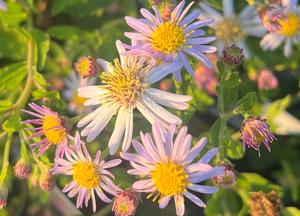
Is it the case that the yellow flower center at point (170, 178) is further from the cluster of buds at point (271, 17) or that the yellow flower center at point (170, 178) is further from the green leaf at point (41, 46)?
the green leaf at point (41, 46)

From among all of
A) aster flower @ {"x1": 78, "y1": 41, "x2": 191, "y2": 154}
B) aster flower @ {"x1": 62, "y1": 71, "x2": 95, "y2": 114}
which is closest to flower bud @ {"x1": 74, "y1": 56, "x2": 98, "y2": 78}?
aster flower @ {"x1": 78, "y1": 41, "x2": 191, "y2": 154}

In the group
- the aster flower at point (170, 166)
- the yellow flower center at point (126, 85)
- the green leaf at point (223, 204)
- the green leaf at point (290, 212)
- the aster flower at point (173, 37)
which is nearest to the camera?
the aster flower at point (170, 166)

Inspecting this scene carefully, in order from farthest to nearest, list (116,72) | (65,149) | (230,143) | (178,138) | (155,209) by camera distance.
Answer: (155,209) < (230,143) < (116,72) < (65,149) < (178,138)

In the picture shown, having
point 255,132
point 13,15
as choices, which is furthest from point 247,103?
point 13,15

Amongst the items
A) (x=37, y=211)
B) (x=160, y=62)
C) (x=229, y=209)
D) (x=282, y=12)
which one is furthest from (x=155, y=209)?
(x=282, y=12)

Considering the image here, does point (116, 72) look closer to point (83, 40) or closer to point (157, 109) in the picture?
point (157, 109)

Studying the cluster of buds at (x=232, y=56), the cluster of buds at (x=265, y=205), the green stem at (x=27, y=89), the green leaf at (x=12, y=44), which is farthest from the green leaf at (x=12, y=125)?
the cluster of buds at (x=265, y=205)
